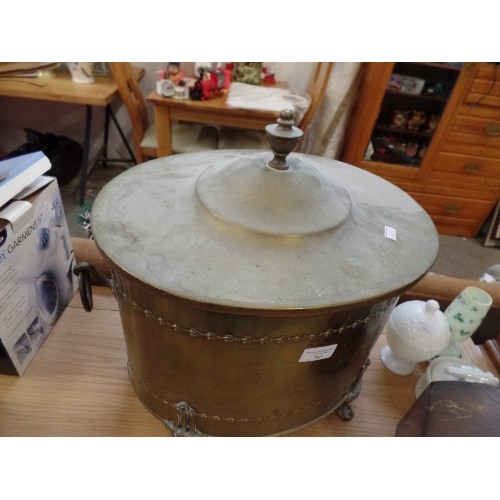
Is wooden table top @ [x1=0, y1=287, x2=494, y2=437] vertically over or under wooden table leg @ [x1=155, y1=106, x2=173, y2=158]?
under

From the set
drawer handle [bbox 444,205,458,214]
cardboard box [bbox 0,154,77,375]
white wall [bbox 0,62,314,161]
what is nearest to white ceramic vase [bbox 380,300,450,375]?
cardboard box [bbox 0,154,77,375]

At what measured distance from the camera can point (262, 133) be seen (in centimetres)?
249

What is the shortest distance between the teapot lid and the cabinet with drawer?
1821 mm

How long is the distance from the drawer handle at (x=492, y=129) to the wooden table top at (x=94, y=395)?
1.73 metres

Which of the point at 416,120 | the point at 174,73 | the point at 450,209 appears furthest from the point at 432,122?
the point at 174,73

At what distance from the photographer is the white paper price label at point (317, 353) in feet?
2.62

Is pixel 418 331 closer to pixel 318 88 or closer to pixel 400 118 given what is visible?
pixel 318 88

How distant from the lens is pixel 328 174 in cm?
106

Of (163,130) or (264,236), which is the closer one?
(264,236)

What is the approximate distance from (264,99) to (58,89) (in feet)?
3.86

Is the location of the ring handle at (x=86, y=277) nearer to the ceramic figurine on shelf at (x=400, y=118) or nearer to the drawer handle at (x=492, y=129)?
the ceramic figurine on shelf at (x=400, y=118)

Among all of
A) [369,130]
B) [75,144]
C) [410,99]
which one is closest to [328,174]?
[369,130]

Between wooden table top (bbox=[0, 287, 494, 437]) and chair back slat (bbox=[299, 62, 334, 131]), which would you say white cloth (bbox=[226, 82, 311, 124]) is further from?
wooden table top (bbox=[0, 287, 494, 437])

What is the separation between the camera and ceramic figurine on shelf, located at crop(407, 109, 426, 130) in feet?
8.75
